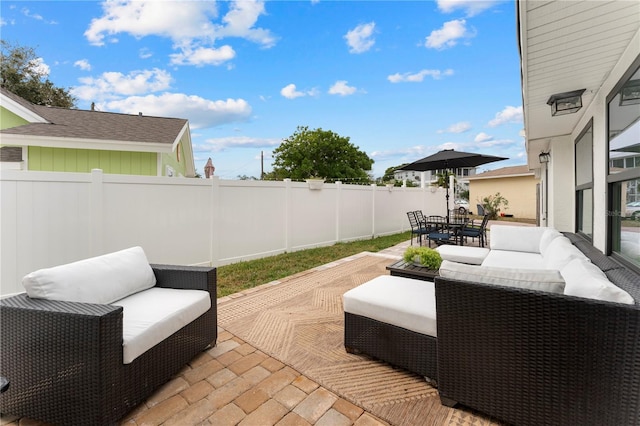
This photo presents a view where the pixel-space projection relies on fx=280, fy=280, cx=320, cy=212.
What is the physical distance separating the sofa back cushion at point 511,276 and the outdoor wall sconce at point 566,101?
271 centimetres

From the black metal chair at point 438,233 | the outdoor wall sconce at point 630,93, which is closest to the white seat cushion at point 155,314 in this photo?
the outdoor wall sconce at point 630,93

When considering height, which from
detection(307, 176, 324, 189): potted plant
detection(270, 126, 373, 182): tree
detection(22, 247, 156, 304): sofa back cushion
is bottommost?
detection(22, 247, 156, 304): sofa back cushion

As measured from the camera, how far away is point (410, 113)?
1284cm

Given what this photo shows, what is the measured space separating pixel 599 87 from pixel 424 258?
275 cm

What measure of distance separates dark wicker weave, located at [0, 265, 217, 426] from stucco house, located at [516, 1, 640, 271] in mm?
3274

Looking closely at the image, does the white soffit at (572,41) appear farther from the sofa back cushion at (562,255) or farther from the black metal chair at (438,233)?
the black metal chair at (438,233)

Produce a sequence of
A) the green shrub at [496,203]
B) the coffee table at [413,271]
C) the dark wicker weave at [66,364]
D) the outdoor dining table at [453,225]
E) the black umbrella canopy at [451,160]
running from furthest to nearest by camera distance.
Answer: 1. the green shrub at [496,203]
2. the outdoor dining table at [453,225]
3. the black umbrella canopy at [451,160]
4. the coffee table at [413,271]
5. the dark wicker weave at [66,364]

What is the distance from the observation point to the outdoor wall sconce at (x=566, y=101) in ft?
10.9

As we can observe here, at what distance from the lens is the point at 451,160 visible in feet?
23.9

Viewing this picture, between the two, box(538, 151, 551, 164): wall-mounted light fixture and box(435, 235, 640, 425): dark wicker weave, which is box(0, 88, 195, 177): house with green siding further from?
box(538, 151, 551, 164): wall-mounted light fixture

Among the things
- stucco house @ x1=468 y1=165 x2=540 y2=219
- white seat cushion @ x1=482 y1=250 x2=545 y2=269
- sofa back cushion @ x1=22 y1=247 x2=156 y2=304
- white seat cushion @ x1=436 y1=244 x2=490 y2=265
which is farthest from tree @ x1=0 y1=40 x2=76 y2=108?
stucco house @ x1=468 y1=165 x2=540 y2=219

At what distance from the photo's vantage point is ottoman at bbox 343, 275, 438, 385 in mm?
2100

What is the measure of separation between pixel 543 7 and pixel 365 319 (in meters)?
2.53

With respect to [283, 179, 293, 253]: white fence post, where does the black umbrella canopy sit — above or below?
above
